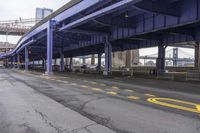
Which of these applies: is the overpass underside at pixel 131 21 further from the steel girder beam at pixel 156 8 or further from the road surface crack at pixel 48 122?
the road surface crack at pixel 48 122

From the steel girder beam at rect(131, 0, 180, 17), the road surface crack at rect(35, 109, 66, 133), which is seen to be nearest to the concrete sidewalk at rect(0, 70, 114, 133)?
the road surface crack at rect(35, 109, 66, 133)

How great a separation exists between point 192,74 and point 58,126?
26.7 meters

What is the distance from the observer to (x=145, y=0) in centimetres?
2517

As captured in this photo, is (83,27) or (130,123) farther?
(83,27)

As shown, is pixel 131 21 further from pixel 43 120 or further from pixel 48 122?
pixel 48 122

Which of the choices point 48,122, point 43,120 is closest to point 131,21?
point 43,120

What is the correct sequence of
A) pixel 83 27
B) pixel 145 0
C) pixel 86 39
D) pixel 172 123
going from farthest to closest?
1. pixel 86 39
2. pixel 83 27
3. pixel 145 0
4. pixel 172 123

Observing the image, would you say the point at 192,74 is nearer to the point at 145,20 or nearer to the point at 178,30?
the point at 178,30

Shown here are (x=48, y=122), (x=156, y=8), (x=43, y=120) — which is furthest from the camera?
(x=156, y=8)

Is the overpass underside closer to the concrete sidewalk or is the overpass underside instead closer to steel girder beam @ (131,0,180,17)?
steel girder beam @ (131,0,180,17)

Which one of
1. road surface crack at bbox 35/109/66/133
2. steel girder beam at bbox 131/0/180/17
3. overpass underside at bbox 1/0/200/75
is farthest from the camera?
overpass underside at bbox 1/0/200/75

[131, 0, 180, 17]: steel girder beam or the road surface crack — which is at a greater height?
[131, 0, 180, 17]: steel girder beam

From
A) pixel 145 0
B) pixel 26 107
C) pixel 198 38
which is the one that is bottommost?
pixel 26 107

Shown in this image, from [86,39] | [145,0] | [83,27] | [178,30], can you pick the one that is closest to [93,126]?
[145,0]
